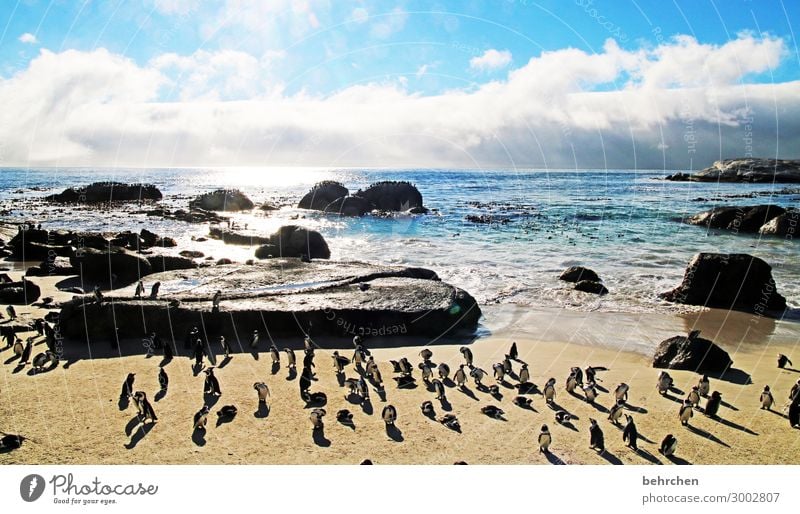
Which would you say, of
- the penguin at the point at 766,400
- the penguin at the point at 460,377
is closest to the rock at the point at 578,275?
the penguin at the point at 766,400

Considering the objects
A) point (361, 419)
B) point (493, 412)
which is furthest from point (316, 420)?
point (493, 412)

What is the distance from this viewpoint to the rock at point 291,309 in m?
15.8

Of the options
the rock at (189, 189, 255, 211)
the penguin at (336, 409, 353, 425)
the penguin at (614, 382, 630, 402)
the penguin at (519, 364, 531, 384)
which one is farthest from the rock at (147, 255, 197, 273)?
the rock at (189, 189, 255, 211)

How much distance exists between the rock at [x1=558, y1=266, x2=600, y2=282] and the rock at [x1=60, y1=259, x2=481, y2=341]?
807 cm

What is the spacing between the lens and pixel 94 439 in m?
10.1

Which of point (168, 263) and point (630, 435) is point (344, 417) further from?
point (168, 263)

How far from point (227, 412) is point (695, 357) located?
36.0 feet

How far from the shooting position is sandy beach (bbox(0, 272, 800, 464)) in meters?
9.98

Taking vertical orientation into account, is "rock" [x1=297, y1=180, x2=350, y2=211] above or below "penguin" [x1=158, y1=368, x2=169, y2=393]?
above

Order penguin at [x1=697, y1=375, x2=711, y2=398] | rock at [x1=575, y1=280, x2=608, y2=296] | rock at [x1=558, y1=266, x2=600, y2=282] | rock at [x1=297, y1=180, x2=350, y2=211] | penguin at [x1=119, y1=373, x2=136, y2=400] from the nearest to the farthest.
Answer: penguin at [x1=119, y1=373, x2=136, y2=400], penguin at [x1=697, y1=375, x2=711, y2=398], rock at [x1=575, y1=280, x2=608, y2=296], rock at [x1=558, y1=266, x2=600, y2=282], rock at [x1=297, y1=180, x2=350, y2=211]

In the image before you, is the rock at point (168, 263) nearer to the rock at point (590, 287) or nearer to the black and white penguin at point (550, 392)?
the rock at point (590, 287)

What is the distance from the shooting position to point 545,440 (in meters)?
9.91

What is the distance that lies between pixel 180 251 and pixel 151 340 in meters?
17.4

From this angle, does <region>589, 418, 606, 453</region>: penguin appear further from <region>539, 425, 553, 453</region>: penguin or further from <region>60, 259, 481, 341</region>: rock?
<region>60, 259, 481, 341</region>: rock
